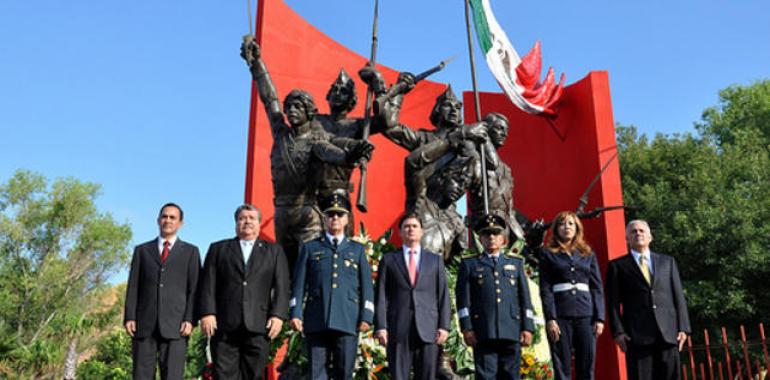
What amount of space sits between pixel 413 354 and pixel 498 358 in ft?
1.80

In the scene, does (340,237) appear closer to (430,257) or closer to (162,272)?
(430,257)

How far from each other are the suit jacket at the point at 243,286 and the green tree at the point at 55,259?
54.3ft

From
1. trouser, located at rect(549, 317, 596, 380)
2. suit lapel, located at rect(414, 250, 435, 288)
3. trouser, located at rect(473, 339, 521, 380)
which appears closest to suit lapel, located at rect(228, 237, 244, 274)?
suit lapel, located at rect(414, 250, 435, 288)

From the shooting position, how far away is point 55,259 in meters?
24.3

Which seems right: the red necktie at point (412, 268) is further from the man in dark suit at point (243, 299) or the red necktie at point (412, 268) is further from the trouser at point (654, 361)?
the trouser at point (654, 361)

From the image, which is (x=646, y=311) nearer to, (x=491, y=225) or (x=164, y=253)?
(x=491, y=225)

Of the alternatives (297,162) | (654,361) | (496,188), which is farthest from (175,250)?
(496,188)

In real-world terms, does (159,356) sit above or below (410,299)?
below

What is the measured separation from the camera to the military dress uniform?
4496 mm

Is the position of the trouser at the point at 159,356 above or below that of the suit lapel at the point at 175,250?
below

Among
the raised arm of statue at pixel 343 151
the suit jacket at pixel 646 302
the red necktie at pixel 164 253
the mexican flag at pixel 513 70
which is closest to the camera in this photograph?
the red necktie at pixel 164 253

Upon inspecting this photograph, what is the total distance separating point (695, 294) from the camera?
51.0 ft

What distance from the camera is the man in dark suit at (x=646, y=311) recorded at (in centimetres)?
442

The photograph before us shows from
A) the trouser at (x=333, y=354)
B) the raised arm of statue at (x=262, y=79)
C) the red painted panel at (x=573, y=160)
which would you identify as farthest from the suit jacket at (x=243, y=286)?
the red painted panel at (x=573, y=160)
